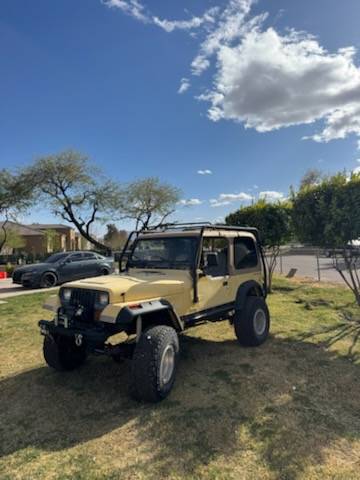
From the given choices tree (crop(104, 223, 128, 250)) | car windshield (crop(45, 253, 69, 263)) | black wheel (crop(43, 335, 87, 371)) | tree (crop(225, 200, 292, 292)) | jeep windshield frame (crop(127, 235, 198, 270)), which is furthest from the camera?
tree (crop(104, 223, 128, 250))

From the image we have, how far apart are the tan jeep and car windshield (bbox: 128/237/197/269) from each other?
0.05 feet

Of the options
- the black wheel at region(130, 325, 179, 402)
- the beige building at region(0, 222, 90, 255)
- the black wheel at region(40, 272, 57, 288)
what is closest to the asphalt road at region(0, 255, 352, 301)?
the black wheel at region(40, 272, 57, 288)

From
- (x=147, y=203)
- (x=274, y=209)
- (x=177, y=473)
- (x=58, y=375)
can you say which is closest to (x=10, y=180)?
(x=147, y=203)

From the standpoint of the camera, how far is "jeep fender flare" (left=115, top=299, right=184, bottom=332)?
326 centimetres

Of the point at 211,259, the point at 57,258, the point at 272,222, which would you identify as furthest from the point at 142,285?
the point at 57,258

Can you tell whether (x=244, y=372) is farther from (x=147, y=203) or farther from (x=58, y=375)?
(x=147, y=203)

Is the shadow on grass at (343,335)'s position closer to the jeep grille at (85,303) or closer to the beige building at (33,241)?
the jeep grille at (85,303)

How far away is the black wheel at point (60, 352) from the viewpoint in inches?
166

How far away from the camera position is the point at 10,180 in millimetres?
23828

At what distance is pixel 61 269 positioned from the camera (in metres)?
13.6

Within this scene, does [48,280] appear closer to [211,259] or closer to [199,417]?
[211,259]

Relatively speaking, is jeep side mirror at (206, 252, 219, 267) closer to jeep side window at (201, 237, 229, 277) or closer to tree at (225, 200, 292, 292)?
jeep side window at (201, 237, 229, 277)

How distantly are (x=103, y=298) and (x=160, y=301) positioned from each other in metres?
0.65

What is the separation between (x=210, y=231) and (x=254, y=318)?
167 centimetres
